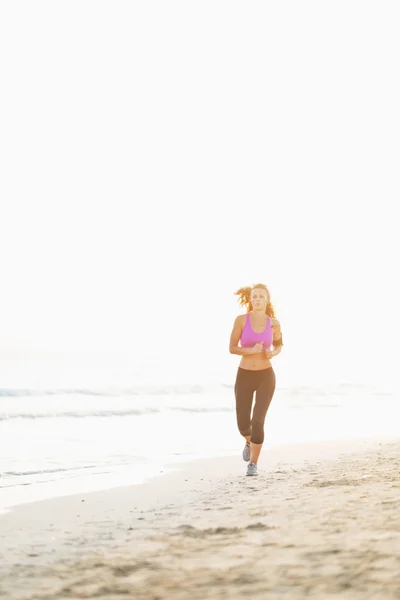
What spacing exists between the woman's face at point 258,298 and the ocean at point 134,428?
8.32 ft

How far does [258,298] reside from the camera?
7.80 meters

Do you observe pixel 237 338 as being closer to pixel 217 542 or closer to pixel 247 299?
pixel 247 299

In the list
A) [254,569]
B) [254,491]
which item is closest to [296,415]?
[254,491]

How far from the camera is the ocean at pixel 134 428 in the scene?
30.2 ft

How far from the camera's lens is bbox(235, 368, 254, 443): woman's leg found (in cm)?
785

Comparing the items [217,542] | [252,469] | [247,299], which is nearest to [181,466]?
[252,469]

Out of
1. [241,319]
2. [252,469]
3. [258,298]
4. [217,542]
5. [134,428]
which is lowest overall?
[217,542]

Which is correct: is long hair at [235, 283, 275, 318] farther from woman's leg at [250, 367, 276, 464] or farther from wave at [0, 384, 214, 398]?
wave at [0, 384, 214, 398]

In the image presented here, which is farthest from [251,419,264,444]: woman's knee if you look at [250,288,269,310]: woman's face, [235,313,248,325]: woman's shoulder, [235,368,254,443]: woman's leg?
[250,288,269,310]: woman's face

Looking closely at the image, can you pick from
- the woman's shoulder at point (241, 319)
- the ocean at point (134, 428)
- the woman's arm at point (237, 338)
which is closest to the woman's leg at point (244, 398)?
the woman's arm at point (237, 338)

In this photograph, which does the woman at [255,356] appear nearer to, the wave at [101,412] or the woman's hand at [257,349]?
the woman's hand at [257,349]

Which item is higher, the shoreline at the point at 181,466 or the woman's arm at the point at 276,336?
the woman's arm at the point at 276,336

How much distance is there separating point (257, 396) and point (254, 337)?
25.3 inches

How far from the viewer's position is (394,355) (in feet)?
215
